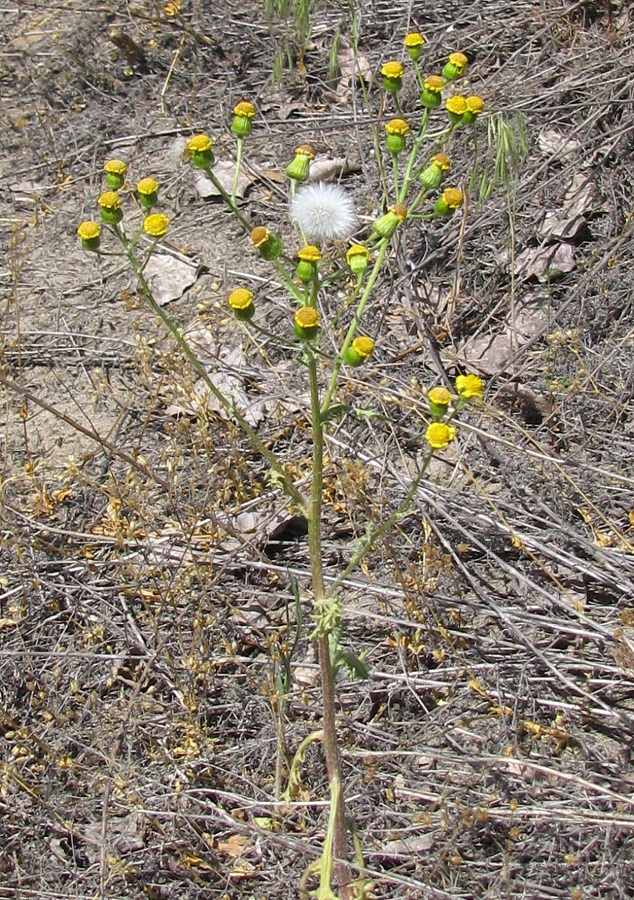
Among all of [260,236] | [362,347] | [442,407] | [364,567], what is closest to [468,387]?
[442,407]

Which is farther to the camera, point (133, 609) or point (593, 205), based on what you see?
point (593, 205)

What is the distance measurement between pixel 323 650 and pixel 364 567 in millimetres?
839

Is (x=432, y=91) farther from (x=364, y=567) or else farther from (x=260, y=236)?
(x=364, y=567)

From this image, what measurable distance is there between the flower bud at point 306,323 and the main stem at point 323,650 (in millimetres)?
31

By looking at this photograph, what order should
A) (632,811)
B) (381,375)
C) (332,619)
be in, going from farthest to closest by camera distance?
(381,375) < (632,811) < (332,619)

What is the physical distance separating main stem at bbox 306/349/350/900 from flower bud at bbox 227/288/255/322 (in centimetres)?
13

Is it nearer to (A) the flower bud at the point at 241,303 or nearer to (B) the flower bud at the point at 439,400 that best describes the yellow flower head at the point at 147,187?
(A) the flower bud at the point at 241,303

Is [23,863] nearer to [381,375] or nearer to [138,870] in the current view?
[138,870]

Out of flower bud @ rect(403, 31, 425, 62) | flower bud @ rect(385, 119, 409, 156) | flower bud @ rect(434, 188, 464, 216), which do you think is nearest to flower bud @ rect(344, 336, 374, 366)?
flower bud @ rect(434, 188, 464, 216)

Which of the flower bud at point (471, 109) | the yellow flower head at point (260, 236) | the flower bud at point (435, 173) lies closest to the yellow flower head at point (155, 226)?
the yellow flower head at point (260, 236)

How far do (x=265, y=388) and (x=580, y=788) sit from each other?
5.00ft

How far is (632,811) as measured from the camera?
199 cm

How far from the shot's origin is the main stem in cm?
159

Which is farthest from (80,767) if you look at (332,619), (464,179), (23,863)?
(464,179)
